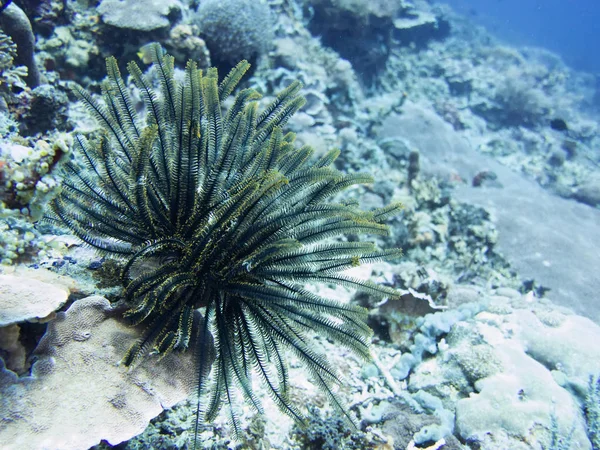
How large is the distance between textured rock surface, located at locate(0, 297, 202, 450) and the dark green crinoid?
0.16 m

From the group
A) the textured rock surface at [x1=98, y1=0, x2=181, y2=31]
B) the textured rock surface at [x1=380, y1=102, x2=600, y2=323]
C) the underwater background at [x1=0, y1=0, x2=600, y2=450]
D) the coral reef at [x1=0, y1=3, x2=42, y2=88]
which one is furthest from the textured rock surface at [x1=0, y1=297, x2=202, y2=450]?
the textured rock surface at [x1=380, y1=102, x2=600, y2=323]

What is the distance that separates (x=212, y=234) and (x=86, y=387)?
122 centimetres

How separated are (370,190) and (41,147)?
652 centimetres

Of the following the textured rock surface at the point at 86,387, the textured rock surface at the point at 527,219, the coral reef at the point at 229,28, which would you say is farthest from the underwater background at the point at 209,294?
the textured rock surface at the point at 527,219

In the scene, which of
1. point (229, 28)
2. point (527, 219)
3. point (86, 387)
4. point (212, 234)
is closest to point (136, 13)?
point (229, 28)

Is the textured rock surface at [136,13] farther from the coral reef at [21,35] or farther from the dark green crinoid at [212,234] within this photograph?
the dark green crinoid at [212,234]

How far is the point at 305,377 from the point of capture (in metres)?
3.71

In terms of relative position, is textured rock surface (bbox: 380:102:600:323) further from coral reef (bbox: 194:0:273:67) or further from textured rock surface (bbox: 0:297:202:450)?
textured rock surface (bbox: 0:297:202:450)

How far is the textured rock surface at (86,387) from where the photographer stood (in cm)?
208

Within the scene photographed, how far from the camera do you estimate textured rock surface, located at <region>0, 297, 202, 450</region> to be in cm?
208

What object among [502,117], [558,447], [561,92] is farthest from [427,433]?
[561,92]

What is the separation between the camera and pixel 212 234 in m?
2.42

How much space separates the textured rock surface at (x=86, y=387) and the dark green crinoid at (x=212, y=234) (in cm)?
16

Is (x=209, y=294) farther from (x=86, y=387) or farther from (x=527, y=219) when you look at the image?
(x=527, y=219)
